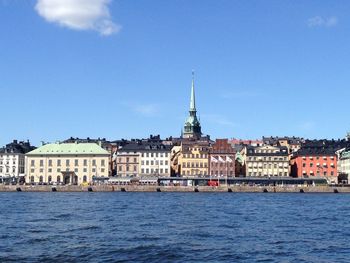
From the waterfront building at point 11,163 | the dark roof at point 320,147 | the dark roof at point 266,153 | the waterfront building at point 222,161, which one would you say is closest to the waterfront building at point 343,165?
the dark roof at point 320,147

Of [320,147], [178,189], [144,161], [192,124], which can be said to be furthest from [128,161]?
[320,147]

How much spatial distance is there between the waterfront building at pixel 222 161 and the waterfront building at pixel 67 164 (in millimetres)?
22588

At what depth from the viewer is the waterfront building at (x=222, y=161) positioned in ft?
454

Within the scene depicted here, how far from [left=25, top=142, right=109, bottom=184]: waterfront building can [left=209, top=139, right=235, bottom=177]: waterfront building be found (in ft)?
74.1

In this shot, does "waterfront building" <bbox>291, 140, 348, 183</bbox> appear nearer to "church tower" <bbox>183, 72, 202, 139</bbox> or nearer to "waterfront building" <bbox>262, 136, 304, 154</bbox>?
"waterfront building" <bbox>262, 136, 304, 154</bbox>

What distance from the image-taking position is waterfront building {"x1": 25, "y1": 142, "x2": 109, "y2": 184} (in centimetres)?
13662

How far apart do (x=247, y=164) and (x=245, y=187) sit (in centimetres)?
2642

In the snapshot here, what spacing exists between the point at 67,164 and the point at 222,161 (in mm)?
33357

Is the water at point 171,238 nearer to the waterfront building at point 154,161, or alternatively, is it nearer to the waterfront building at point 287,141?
the waterfront building at point 154,161

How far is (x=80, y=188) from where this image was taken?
115 metres

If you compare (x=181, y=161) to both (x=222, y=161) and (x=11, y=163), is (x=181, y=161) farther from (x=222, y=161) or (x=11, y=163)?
(x=11, y=163)

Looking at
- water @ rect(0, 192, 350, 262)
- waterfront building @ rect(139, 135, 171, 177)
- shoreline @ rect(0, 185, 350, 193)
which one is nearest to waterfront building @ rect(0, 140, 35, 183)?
waterfront building @ rect(139, 135, 171, 177)

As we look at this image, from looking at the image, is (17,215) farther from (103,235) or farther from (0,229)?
(103,235)


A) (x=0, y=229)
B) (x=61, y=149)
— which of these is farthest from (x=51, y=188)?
(x=0, y=229)
